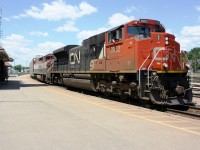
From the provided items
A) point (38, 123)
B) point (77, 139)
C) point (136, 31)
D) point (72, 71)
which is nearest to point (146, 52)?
point (136, 31)

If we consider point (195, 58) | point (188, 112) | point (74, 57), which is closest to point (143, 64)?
point (188, 112)

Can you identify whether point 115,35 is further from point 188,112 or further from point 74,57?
point 74,57

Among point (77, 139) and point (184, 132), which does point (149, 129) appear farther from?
point (77, 139)

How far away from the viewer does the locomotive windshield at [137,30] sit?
46.4 feet

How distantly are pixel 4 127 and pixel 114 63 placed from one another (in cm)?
792

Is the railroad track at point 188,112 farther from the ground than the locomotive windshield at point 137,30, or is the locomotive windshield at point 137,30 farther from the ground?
the locomotive windshield at point 137,30

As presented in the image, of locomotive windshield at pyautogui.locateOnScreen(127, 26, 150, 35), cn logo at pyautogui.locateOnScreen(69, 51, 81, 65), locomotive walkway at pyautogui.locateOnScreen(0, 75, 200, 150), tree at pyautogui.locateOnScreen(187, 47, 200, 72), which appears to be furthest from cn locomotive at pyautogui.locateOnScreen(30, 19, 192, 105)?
tree at pyautogui.locateOnScreen(187, 47, 200, 72)

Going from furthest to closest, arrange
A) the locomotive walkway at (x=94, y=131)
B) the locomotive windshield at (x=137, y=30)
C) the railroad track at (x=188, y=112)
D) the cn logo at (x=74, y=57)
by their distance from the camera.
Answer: the cn logo at (x=74, y=57) → the locomotive windshield at (x=137, y=30) → the railroad track at (x=188, y=112) → the locomotive walkway at (x=94, y=131)

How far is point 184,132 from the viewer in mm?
7965

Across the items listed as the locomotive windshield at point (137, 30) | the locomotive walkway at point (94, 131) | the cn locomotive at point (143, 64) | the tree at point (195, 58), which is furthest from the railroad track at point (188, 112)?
the tree at point (195, 58)

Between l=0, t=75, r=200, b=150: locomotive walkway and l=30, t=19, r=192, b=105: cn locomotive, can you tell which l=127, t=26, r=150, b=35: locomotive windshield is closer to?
l=30, t=19, r=192, b=105: cn locomotive

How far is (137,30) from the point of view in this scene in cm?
1426

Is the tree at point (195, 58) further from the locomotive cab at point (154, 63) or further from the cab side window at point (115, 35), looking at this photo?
the locomotive cab at point (154, 63)

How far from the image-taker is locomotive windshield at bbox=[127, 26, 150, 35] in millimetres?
14148
